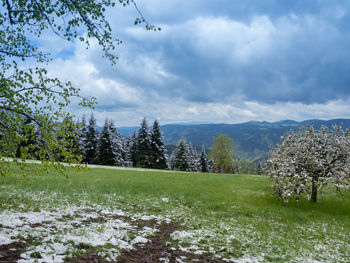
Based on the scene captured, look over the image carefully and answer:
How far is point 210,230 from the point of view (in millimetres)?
11219

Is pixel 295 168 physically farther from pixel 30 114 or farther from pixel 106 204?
pixel 30 114

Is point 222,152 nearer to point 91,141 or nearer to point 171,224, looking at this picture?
point 91,141

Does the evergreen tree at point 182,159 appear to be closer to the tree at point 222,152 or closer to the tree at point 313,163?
the tree at point 222,152

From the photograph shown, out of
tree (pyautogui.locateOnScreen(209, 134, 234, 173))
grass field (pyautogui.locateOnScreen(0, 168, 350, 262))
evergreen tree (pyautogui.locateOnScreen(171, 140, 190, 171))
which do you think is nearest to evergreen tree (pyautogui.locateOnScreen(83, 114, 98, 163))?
evergreen tree (pyautogui.locateOnScreen(171, 140, 190, 171))

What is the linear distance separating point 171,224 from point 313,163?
11702 mm

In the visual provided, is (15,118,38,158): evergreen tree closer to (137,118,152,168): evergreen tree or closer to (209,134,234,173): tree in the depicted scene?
(137,118,152,168): evergreen tree

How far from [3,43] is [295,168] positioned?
1889 centimetres

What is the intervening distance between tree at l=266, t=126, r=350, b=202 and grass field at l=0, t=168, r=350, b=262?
6.67ft

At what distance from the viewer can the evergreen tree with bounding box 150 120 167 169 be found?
61.7 metres

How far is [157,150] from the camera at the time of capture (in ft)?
202

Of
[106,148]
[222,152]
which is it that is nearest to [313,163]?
[106,148]

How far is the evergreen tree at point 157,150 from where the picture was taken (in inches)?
2427

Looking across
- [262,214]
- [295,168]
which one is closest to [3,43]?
[262,214]

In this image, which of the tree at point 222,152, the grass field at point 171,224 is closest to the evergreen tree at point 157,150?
the tree at point 222,152
